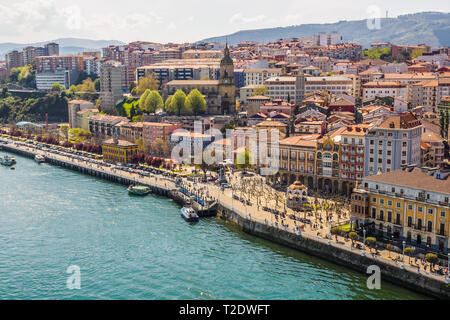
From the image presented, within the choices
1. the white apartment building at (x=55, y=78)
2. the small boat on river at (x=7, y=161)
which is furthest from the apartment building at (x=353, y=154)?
the white apartment building at (x=55, y=78)

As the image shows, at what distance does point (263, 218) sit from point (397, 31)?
463ft

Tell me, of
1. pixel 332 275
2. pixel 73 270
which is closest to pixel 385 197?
pixel 332 275

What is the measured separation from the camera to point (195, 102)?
5381 cm

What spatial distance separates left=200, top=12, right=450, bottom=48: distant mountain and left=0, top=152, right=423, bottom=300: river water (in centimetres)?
12370

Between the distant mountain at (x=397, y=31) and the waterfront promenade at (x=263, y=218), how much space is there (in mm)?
114617

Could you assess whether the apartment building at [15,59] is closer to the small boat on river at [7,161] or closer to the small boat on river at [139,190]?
the small boat on river at [7,161]

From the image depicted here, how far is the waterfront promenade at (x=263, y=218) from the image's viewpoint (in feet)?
67.0

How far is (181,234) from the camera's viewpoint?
87.5ft

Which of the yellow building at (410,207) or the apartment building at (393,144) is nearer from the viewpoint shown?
the yellow building at (410,207)

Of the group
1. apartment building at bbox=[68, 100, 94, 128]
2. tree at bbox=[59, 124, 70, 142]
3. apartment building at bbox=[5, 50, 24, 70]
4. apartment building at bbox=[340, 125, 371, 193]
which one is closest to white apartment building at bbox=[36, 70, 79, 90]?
apartment building at bbox=[5, 50, 24, 70]

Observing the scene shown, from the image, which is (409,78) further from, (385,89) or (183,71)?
(183,71)

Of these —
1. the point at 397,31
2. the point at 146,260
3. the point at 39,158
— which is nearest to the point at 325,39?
the point at 397,31
